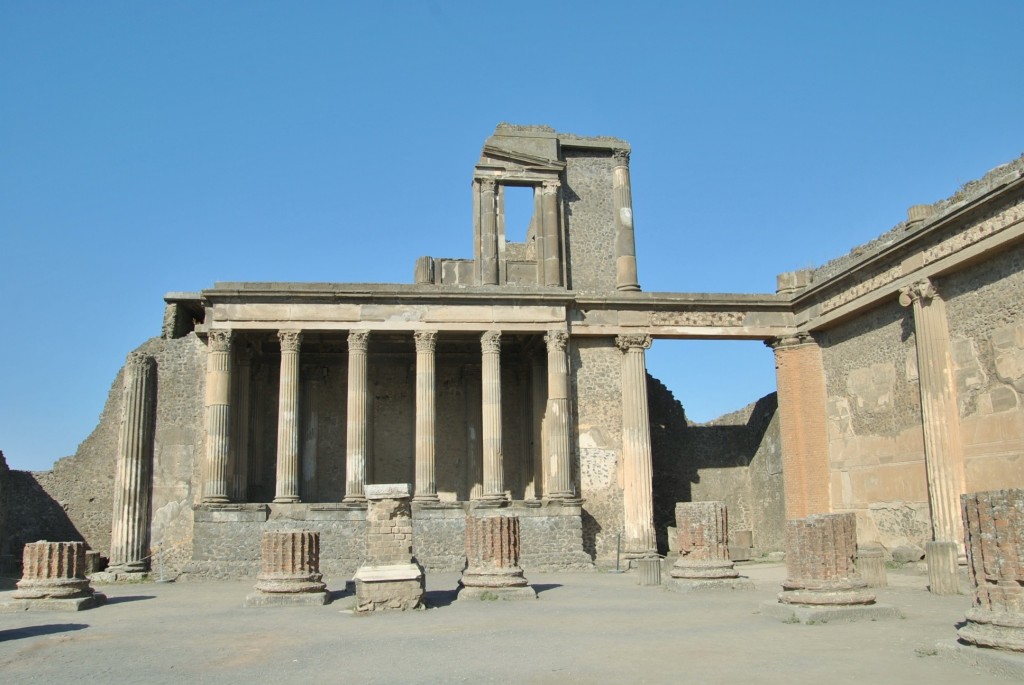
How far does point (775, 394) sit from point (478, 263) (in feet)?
29.9

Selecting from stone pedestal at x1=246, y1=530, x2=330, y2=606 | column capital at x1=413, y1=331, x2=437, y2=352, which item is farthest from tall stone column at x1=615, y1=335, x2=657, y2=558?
stone pedestal at x1=246, y1=530, x2=330, y2=606

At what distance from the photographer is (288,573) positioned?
47.9ft

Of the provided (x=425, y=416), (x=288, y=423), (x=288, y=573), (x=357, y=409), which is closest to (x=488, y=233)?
(x=425, y=416)

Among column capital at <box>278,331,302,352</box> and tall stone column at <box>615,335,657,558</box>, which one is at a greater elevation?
column capital at <box>278,331,302,352</box>

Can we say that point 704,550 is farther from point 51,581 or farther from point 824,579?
point 51,581

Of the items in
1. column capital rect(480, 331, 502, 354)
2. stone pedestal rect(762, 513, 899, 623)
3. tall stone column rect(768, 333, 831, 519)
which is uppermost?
column capital rect(480, 331, 502, 354)

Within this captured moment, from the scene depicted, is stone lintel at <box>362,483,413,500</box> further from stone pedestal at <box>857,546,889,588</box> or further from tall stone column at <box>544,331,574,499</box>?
tall stone column at <box>544,331,574,499</box>

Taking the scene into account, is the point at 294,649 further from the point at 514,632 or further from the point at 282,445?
the point at 282,445

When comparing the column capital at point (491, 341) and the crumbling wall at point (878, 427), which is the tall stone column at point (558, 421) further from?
the crumbling wall at point (878, 427)

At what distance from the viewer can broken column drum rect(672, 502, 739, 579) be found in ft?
50.8

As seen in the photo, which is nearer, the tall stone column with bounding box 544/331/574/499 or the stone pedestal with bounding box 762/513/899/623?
the stone pedestal with bounding box 762/513/899/623

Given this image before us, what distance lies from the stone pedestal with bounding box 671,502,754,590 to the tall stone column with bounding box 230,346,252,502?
37.7 feet

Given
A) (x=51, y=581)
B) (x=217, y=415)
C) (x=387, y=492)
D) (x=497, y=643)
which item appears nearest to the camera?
(x=497, y=643)

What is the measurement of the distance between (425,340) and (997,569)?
53.0 feet
